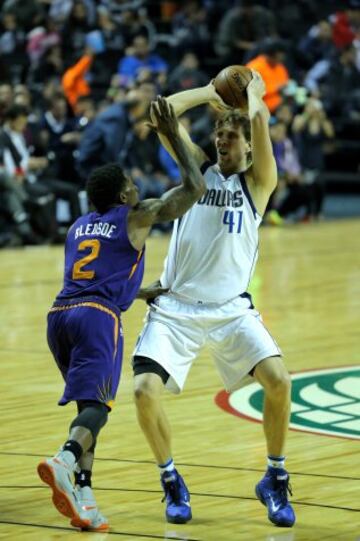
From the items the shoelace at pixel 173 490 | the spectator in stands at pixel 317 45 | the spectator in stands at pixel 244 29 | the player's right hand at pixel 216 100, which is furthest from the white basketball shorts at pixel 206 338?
the spectator in stands at pixel 317 45

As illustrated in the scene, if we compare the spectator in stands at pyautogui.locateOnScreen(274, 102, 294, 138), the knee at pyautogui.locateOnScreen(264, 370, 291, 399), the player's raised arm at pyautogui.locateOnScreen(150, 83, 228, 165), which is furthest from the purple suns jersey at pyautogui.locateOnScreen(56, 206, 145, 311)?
the spectator in stands at pyautogui.locateOnScreen(274, 102, 294, 138)

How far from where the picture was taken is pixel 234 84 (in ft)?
21.7

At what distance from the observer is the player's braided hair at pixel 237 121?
6.45 meters

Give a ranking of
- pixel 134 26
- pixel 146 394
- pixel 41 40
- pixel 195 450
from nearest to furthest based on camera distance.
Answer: pixel 146 394 < pixel 195 450 < pixel 41 40 < pixel 134 26

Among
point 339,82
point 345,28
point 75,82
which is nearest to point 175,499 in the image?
point 75,82

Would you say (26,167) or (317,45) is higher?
(26,167)

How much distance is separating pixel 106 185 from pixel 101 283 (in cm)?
45

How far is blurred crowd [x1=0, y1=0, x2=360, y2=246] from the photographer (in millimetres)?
18609

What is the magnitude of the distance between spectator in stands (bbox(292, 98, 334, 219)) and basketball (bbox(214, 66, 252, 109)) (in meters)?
15.2

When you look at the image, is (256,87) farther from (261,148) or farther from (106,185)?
(106,185)

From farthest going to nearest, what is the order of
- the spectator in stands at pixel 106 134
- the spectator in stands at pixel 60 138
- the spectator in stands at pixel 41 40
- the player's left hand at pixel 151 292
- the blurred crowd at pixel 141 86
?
the spectator in stands at pixel 41 40
the spectator in stands at pixel 60 138
the spectator in stands at pixel 106 134
the blurred crowd at pixel 141 86
the player's left hand at pixel 151 292

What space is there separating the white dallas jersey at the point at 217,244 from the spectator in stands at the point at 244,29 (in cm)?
1731

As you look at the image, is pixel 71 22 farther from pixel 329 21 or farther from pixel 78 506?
pixel 78 506

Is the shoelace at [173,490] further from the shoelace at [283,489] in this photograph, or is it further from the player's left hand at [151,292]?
the player's left hand at [151,292]
